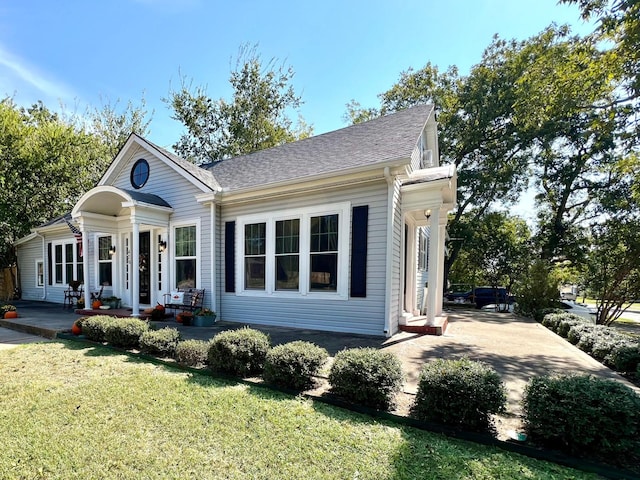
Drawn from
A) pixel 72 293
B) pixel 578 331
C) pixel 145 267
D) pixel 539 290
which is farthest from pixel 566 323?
pixel 72 293

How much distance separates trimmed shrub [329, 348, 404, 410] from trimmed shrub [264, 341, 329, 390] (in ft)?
1.32

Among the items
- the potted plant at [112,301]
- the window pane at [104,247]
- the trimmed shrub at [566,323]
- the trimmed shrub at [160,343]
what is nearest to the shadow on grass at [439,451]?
the trimmed shrub at [160,343]

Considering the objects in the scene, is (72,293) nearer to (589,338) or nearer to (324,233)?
(324,233)

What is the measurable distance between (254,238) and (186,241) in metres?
2.45

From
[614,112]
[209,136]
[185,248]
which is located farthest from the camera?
[209,136]

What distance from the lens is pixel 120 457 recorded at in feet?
8.54

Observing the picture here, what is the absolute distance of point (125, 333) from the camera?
5.69 m

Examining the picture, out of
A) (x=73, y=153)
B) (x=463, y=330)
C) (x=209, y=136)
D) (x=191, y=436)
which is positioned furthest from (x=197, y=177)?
(x=209, y=136)

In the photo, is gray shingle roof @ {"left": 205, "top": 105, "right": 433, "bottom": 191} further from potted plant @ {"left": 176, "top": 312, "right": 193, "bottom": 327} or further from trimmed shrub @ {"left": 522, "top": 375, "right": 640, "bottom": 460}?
trimmed shrub @ {"left": 522, "top": 375, "right": 640, "bottom": 460}

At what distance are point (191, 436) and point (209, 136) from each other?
79.0ft

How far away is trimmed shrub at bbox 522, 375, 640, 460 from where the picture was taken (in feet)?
8.05

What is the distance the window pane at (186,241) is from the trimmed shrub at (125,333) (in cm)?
351

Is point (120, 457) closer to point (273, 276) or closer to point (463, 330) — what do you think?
point (273, 276)

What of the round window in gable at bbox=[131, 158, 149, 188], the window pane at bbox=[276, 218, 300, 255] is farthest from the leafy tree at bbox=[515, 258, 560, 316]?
the round window in gable at bbox=[131, 158, 149, 188]
